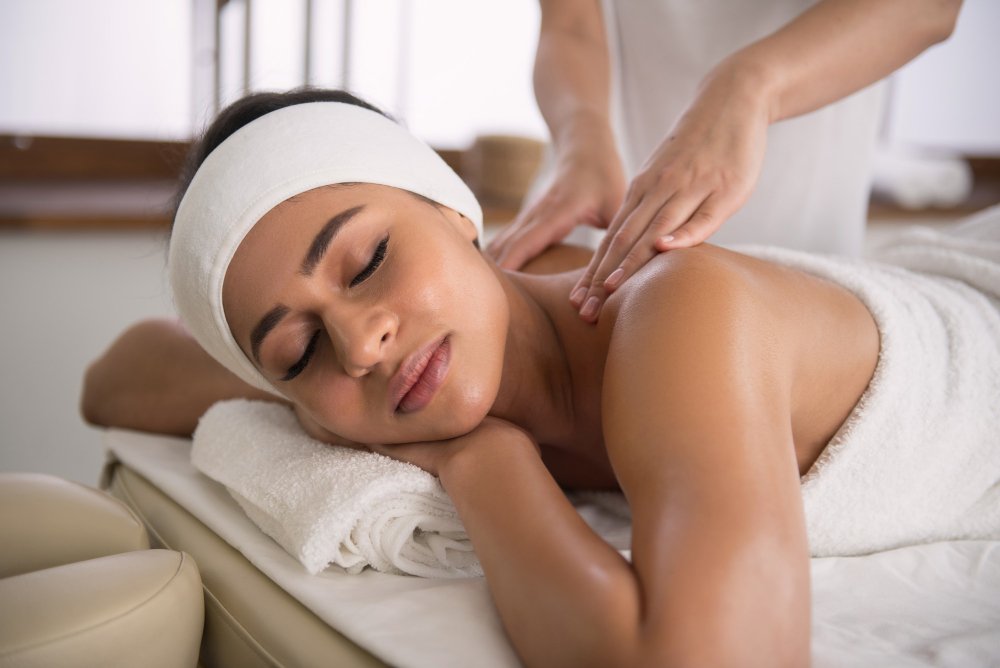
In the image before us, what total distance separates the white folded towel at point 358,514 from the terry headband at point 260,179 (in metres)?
0.20

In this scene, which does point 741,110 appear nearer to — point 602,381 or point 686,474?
point 602,381

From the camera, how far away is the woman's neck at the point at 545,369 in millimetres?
1211

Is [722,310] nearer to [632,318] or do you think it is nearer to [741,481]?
[632,318]

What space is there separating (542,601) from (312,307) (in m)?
0.44

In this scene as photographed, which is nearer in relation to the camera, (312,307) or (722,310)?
(722,310)

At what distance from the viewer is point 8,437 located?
273 centimetres

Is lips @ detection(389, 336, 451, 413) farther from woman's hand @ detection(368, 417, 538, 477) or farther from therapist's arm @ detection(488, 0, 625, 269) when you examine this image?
therapist's arm @ detection(488, 0, 625, 269)

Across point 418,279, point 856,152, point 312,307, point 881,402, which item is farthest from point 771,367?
point 856,152

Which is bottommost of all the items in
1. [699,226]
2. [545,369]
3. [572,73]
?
[545,369]

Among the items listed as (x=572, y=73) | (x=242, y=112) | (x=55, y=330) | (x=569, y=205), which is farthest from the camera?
(x=55, y=330)

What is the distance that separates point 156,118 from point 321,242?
8.57ft

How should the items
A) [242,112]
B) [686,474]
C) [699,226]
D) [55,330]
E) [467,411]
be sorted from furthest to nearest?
1. [55,330]
2. [242,112]
3. [699,226]
4. [467,411]
5. [686,474]

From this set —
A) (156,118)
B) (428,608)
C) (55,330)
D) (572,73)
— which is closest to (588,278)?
(428,608)

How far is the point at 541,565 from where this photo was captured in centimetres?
85
